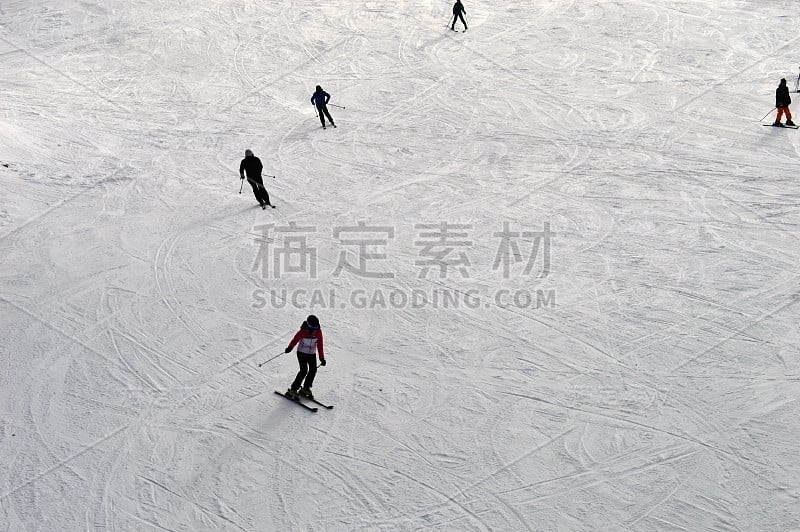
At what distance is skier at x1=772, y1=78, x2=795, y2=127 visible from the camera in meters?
19.0

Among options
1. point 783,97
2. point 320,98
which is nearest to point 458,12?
point 320,98

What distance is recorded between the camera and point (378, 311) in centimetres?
1363

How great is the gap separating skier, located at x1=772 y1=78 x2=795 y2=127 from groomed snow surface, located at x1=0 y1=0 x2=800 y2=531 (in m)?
0.97

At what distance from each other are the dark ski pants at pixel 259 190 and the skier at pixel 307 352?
6060 millimetres

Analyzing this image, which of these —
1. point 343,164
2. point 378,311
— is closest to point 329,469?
point 378,311

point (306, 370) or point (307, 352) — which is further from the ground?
point (307, 352)

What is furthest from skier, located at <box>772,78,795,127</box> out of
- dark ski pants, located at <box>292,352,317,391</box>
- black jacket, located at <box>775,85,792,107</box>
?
dark ski pants, located at <box>292,352,317,391</box>

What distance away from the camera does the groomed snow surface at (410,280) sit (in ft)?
33.7

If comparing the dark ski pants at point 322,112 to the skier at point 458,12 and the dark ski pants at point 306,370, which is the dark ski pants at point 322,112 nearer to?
the skier at point 458,12

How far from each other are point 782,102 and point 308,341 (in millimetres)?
13691

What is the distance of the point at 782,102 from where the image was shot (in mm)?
19078

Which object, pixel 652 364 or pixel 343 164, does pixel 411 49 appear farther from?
pixel 652 364

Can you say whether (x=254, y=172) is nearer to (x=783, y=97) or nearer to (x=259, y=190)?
(x=259, y=190)

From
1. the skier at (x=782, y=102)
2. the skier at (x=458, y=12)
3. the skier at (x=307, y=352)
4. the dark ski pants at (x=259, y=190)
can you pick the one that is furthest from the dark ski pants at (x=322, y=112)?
the skier at (x=782, y=102)
